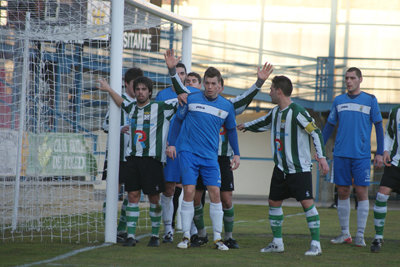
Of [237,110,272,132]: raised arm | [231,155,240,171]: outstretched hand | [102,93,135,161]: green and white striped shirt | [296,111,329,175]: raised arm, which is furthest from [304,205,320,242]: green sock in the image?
[102,93,135,161]: green and white striped shirt

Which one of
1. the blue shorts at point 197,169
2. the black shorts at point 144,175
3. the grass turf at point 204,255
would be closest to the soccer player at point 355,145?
the grass turf at point 204,255

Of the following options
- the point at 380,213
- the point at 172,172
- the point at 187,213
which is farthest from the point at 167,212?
the point at 380,213

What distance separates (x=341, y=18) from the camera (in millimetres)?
21781

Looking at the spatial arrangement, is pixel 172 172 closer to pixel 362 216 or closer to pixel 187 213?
pixel 187 213

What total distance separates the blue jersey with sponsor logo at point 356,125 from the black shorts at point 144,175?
218 cm

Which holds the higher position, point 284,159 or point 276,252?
point 284,159

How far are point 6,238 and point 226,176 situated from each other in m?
2.71

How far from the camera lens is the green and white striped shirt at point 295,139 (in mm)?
6461

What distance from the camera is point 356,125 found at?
756 centimetres

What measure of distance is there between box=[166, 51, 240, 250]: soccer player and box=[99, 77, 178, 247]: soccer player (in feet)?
1.02

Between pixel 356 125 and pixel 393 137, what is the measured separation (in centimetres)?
45

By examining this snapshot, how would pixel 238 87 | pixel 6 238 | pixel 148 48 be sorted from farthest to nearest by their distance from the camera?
pixel 238 87, pixel 148 48, pixel 6 238

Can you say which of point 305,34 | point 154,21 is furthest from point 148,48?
point 154,21

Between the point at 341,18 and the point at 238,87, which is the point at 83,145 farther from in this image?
Result: the point at 341,18
